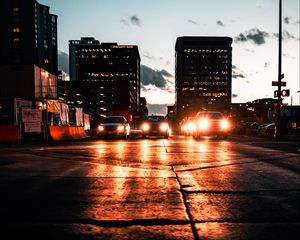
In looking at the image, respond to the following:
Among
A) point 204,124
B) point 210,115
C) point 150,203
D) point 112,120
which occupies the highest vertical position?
point 210,115

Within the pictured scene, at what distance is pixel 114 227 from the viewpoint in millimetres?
3658

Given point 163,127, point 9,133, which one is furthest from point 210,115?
point 9,133

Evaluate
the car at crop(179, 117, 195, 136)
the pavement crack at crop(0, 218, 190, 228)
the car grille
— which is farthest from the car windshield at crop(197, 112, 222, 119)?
the pavement crack at crop(0, 218, 190, 228)

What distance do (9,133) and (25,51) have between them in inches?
5275

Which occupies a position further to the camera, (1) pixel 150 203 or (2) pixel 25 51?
(2) pixel 25 51

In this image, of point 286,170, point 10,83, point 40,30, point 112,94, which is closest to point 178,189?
point 286,170

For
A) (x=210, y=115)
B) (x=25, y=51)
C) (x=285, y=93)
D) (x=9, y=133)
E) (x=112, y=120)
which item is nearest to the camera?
(x=9, y=133)

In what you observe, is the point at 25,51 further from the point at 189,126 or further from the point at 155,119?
the point at 155,119

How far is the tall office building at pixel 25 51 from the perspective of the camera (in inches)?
1446

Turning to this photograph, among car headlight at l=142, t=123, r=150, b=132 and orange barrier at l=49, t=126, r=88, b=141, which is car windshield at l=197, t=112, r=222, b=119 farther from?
orange barrier at l=49, t=126, r=88, b=141

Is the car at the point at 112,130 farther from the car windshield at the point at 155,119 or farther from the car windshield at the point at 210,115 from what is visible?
the car windshield at the point at 210,115

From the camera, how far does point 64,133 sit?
24.6 m

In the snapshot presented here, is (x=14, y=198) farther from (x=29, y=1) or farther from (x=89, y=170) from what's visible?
(x=29, y=1)

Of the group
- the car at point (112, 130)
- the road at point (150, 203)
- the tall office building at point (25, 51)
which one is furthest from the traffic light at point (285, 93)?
the tall office building at point (25, 51)
